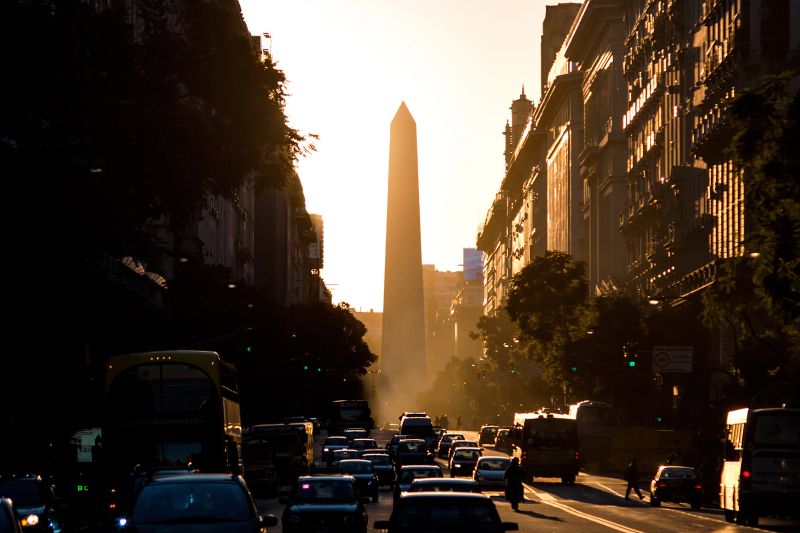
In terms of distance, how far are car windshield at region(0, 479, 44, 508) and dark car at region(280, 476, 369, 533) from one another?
15.6 ft

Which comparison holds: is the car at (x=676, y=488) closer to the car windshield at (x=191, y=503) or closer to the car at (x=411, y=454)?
the car at (x=411, y=454)

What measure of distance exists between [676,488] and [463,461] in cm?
1357

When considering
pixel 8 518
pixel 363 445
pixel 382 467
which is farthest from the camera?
pixel 363 445

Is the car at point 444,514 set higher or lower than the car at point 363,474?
higher

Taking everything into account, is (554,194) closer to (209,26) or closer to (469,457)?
(469,457)

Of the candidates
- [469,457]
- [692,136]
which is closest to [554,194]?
[692,136]

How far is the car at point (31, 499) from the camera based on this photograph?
31219 millimetres

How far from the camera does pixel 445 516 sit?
2047 cm

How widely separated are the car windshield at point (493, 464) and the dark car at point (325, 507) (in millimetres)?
26794

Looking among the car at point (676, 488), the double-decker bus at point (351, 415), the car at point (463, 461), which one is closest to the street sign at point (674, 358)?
the car at point (463, 461)

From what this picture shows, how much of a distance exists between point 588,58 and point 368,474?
9642 cm

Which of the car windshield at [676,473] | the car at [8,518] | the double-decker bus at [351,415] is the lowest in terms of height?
the double-decker bus at [351,415]

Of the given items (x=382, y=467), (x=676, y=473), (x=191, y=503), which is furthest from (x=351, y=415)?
(x=191, y=503)

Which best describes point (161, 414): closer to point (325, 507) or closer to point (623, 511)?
point (325, 507)
